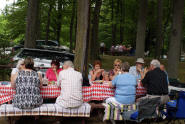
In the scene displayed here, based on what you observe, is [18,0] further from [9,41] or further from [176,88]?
[176,88]

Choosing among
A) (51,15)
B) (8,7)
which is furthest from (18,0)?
(8,7)

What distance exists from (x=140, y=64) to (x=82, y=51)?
192 centimetres

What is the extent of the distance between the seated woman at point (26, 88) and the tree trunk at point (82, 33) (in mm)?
2089

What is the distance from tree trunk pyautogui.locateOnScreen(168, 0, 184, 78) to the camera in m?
12.5

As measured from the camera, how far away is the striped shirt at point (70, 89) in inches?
239

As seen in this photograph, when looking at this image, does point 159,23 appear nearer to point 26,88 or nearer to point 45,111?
point 45,111

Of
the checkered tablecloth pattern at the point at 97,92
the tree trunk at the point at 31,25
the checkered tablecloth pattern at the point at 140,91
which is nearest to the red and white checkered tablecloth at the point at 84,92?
the checkered tablecloth pattern at the point at 97,92

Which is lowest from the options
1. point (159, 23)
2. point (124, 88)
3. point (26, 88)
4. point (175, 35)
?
point (124, 88)

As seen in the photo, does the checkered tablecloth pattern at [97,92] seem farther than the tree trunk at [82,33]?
No

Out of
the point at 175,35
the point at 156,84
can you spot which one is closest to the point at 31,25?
the point at 175,35

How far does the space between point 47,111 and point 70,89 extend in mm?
675

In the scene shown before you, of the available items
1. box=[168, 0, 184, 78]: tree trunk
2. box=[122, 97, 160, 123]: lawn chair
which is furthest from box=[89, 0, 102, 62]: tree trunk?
box=[122, 97, 160, 123]: lawn chair

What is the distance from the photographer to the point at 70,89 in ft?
20.0

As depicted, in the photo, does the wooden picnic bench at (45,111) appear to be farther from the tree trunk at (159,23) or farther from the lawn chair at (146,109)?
the tree trunk at (159,23)
